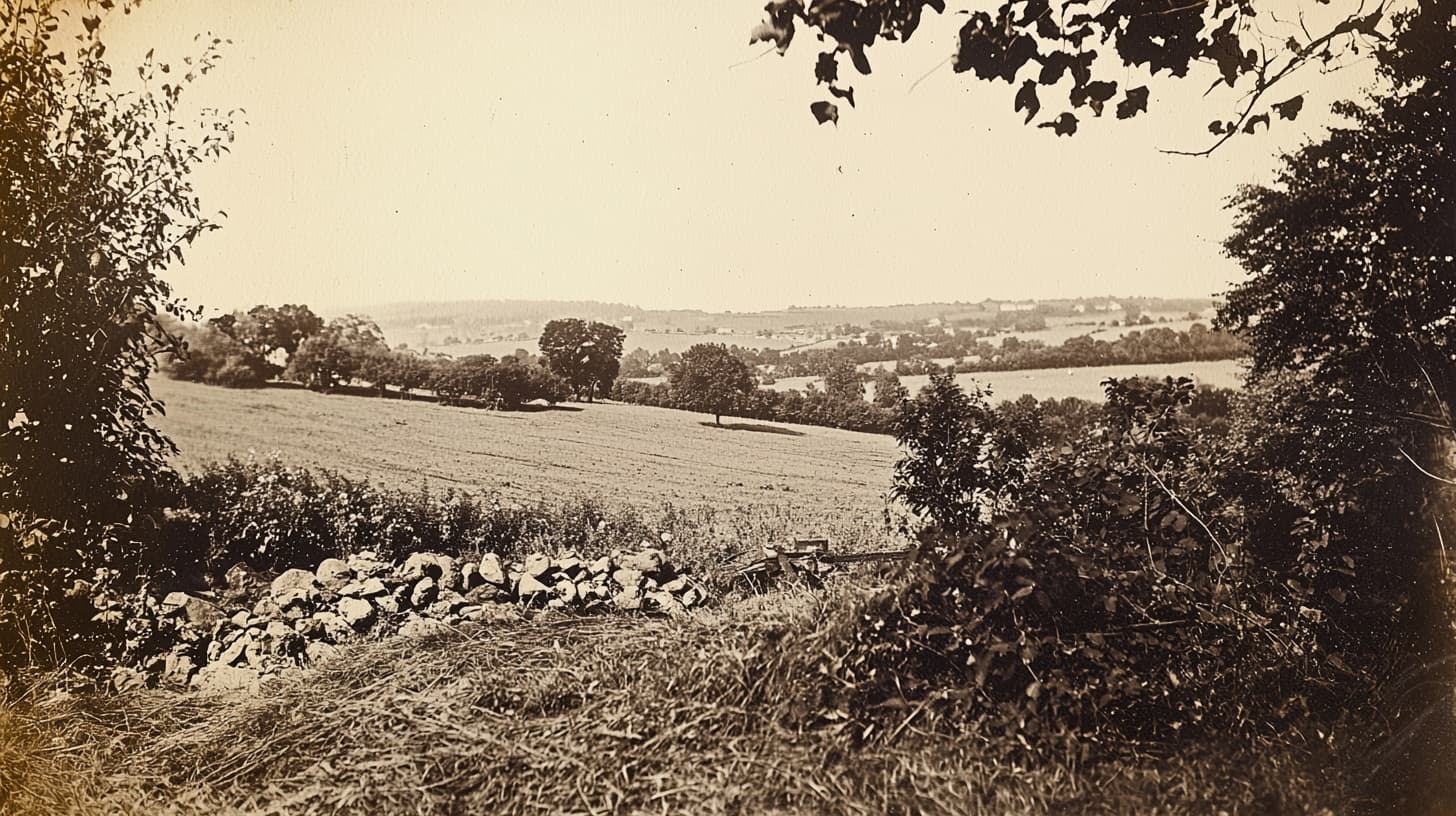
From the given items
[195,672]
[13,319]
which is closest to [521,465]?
[195,672]

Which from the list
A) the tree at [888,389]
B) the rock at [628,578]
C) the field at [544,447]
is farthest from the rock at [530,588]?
the tree at [888,389]

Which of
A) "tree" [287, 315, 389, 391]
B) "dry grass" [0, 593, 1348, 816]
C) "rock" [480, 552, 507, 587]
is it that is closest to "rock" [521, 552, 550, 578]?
"rock" [480, 552, 507, 587]

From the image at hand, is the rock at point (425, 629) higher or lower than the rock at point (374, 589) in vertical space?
higher

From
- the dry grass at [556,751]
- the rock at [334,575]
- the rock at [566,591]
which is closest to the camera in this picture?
the dry grass at [556,751]

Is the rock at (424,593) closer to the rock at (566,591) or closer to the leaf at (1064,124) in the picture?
the rock at (566,591)

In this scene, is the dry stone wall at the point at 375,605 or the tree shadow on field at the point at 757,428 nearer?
the dry stone wall at the point at 375,605

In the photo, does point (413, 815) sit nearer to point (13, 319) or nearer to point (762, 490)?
point (13, 319)

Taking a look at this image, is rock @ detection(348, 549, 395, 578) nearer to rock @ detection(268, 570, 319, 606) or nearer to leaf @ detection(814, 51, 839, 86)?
rock @ detection(268, 570, 319, 606)
